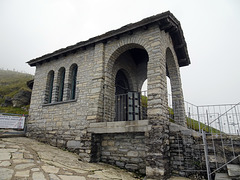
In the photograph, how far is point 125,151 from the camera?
571cm

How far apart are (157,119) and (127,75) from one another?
4356 mm

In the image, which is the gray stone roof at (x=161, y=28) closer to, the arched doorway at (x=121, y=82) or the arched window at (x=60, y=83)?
the arched window at (x=60, y=83)

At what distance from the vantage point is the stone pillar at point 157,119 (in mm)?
4816

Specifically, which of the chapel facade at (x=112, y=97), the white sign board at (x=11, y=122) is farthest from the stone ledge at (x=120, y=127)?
the white sign board at (x=11, y=122)

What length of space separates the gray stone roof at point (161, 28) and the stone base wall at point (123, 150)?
400 centimetres

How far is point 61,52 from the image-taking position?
8242 mm

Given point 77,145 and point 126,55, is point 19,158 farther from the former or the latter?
point 126,55

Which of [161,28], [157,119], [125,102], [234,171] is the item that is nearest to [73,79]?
[125,102]

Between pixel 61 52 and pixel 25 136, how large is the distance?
4.53 m

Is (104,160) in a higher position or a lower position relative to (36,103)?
lower

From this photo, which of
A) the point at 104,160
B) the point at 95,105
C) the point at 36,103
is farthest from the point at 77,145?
the point at 36,103

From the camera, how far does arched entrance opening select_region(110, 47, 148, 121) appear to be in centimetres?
830

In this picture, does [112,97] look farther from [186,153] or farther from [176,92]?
[186,153]

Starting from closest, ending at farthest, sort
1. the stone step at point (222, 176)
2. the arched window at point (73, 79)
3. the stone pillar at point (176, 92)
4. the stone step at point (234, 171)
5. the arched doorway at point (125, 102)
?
the stone step at point (234, 171) < the stone step at point (222, 176) < the arched doorway at point (125, 102) < the stone pillar at point (176, 92) < the arched window at point (73, 79)
